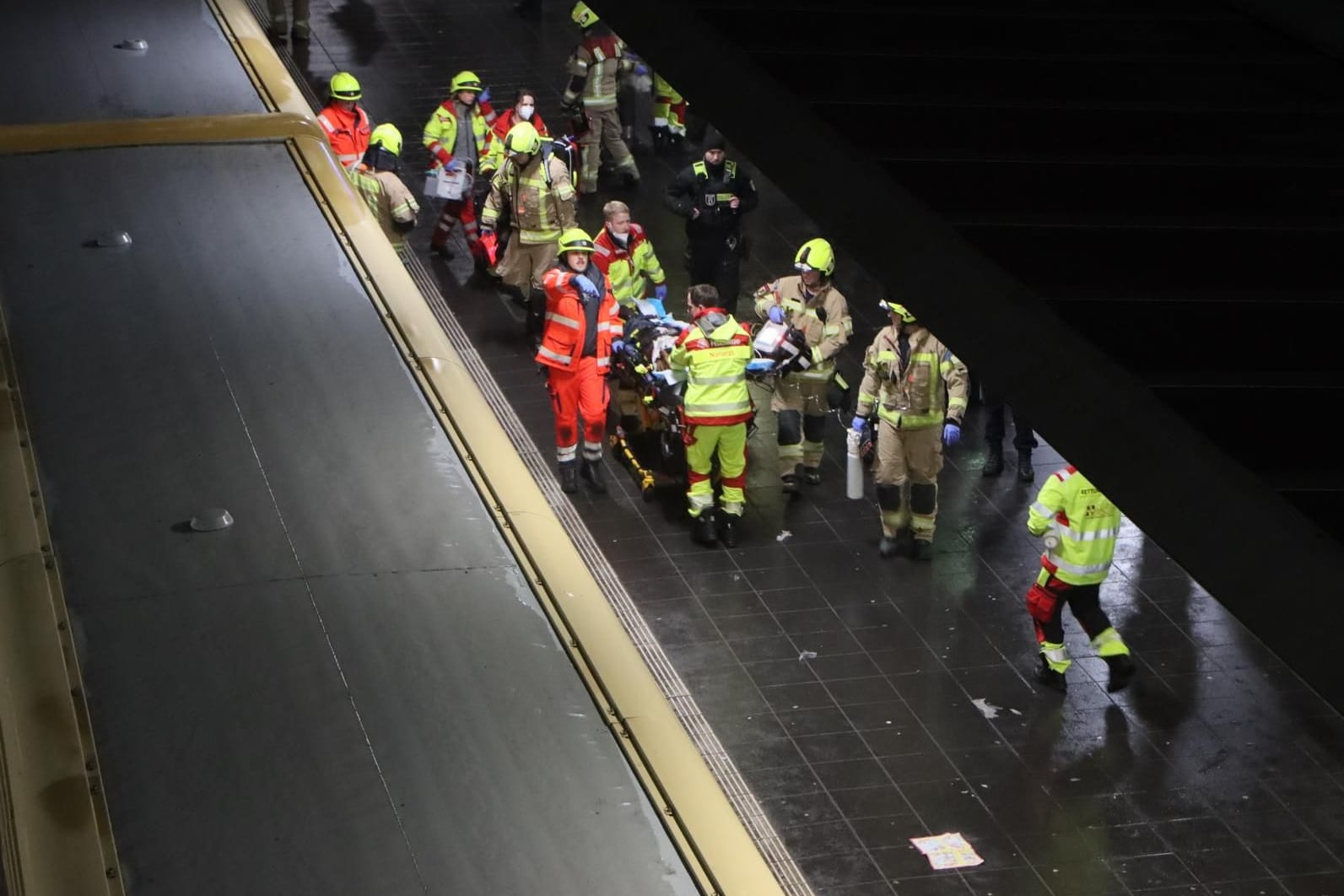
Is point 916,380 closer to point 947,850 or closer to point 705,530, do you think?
point 705,530

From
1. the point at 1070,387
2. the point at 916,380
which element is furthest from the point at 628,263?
the point at 1070,387

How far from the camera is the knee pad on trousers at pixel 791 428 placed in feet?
42.7

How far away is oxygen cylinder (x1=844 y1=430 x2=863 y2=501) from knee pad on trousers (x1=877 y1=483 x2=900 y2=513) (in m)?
0.38

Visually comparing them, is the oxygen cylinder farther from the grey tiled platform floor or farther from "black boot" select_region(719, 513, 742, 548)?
"black boot" select_region(719, 513, 742, 548)

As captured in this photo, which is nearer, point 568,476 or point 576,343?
point 576,343

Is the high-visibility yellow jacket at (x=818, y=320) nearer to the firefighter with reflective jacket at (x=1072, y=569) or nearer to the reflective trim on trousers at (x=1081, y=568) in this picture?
the firefighter with reflective jacket at (x=1072, y=569)

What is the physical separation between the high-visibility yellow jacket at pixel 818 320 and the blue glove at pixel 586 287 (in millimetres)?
1295

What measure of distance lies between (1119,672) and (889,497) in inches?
82.5

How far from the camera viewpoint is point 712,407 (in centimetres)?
1222

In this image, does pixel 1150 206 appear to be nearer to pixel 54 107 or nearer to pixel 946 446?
pixel 54 107

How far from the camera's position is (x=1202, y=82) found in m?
6.35

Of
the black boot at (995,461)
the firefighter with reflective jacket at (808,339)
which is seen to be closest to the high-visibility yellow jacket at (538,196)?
the firefighter with reflective jacket at (808,339)

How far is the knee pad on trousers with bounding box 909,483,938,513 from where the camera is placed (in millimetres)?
12242

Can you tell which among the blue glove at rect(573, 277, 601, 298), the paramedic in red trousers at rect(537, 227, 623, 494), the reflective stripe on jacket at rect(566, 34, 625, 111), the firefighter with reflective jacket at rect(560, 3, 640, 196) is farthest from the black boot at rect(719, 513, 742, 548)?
the reflective stripe on jacket at rect(566, 34, 625, 111)
